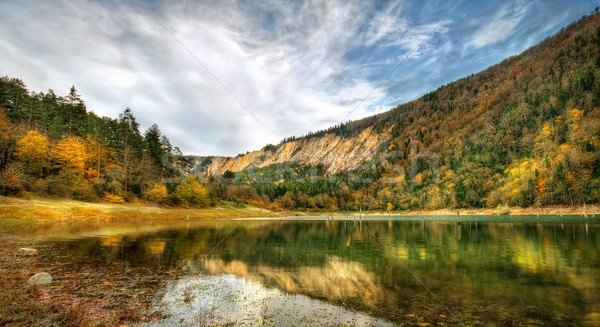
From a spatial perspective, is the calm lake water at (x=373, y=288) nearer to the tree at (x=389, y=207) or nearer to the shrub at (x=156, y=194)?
the shrub at (x=156, y=194)

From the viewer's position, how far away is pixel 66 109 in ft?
264

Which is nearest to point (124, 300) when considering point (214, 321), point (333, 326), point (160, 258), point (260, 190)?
point (214, 321)

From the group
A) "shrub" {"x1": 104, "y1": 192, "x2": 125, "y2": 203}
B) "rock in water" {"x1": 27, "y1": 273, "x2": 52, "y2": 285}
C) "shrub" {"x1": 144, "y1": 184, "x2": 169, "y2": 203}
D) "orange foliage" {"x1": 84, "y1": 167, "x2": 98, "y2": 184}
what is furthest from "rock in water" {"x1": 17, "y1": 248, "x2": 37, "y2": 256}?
"shrub" {"x1": 144, "y1": 184, "x2": 169, "y2": 203}

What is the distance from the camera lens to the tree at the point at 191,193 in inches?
3590

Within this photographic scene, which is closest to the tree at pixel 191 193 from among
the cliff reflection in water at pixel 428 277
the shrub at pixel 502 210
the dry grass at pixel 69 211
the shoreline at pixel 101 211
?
the shoreline at pixel 101 211

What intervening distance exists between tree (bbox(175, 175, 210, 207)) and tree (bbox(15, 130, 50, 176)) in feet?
119

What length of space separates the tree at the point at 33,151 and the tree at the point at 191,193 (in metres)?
36.1

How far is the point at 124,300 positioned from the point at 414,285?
11273 mm

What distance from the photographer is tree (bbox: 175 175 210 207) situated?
91.2m

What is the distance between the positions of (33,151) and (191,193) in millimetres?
40914

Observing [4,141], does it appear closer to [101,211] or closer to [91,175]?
[91,175]

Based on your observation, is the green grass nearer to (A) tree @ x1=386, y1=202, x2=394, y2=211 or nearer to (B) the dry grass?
(B) the dry grass

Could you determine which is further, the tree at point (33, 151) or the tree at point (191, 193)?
the tree at point (191, 193)

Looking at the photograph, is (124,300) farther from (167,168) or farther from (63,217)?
(167,168)
